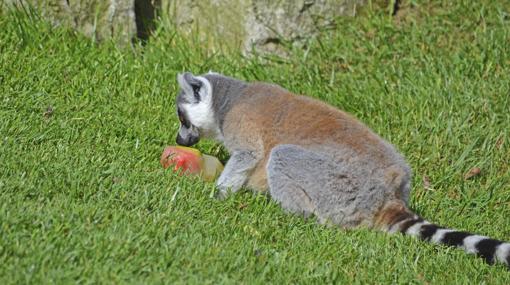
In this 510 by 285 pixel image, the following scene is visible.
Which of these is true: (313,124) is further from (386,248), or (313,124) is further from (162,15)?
(162,15)

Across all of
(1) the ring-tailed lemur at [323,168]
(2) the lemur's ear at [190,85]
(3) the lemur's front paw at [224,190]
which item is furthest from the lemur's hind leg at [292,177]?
(2) the lemur's ear at [190,85]

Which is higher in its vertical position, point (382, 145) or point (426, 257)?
point (382, 145)

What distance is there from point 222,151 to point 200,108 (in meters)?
0.56

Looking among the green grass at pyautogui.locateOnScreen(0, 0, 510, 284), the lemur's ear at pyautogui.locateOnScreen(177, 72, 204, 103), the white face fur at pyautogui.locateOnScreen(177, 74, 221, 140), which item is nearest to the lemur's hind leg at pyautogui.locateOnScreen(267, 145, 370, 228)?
the green grass at pyautogui.locateOnScreen(0, 0, 510, 284)

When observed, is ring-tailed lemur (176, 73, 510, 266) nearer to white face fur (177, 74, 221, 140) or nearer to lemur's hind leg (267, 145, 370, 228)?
lemur's hind leg (267, 145, 370, 228)

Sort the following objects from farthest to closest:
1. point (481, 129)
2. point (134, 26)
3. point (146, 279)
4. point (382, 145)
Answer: point (134, 26) < point (481, 129) < point (382, 145) < point (146, 279)

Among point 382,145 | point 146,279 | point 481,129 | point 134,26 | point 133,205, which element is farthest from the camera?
point 134,26

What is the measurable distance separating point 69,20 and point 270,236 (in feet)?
10.2

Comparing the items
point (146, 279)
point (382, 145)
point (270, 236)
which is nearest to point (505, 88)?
point (382, 145)

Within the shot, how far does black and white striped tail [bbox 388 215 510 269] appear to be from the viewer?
4773 mm

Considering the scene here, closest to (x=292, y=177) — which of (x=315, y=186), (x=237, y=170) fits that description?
(x=315, y=186)

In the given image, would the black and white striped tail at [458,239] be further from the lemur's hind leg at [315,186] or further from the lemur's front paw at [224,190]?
the lemur's front paw at [224,190]

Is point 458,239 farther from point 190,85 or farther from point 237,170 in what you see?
point 190,85

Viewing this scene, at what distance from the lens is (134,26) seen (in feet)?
23.8
